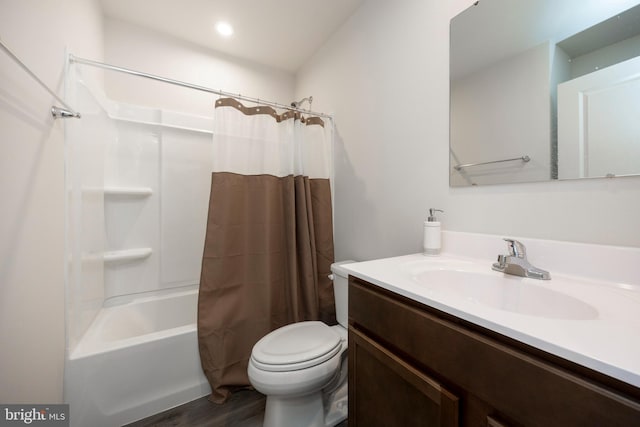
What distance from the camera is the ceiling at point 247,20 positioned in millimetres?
1582

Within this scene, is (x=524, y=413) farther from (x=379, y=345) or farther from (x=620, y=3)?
(x=620, y=3)

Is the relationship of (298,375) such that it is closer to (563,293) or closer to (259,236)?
(259,236)

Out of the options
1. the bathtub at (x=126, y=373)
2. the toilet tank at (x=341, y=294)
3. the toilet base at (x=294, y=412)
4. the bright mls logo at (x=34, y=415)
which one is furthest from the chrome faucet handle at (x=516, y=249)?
the bright mls logo at (x=34, y=415)

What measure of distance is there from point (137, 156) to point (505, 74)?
7.51ft

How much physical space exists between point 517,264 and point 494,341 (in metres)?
0.44

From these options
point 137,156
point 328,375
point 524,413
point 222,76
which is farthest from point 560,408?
point 222,76

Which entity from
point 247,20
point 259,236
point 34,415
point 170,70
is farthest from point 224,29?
point 34,415

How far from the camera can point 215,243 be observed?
4.52 feet

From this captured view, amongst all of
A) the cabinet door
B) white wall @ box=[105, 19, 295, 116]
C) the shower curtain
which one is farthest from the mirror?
white wall @ box=[105, 19, 295, 116]

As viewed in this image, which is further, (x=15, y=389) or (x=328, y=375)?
(x=328, y=375)

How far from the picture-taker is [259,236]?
59.5 inches

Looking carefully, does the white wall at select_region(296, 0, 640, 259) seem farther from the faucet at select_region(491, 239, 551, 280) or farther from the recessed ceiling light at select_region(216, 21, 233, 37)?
the recessed ceiling light at select_region(216, 21, 233, 37)

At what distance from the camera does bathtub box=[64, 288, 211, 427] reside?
3.57 ft

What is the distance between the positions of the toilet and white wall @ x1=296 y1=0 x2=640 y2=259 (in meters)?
0.57
